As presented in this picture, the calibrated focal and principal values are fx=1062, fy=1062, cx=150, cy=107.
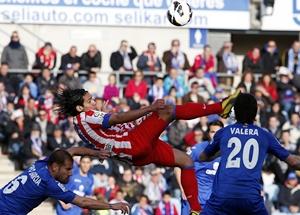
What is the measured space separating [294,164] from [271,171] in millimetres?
10449

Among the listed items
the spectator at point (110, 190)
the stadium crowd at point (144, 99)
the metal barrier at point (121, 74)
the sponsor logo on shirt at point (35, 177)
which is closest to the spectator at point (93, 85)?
the stadium crowd at point (144, 99)

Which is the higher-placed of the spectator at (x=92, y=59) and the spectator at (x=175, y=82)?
the spectator at (x=92, y=59)

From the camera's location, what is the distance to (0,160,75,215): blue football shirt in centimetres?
1173

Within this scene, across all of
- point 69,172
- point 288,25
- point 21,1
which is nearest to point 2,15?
point 21,1

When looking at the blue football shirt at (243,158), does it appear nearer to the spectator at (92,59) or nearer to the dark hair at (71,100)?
the dark hair at (71,100)

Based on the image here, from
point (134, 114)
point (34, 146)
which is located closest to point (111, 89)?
point (34, 146)

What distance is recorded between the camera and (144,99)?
23.2 metres

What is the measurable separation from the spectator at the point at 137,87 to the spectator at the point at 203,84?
1.05 metres

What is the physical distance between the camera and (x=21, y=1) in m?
25.6

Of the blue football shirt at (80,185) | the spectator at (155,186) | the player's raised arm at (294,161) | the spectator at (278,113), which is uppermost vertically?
the player's raised arm at (294,161)

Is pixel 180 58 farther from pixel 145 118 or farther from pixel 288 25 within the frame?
pixel 145 118

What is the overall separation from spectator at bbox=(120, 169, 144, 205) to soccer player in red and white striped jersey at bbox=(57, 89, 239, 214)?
679 cm

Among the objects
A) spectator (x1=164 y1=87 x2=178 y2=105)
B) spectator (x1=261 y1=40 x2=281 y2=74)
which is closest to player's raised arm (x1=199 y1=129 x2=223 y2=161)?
spectator (x1=164 y1=87 x2=178 y2=105)

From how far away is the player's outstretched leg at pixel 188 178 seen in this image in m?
13.5
